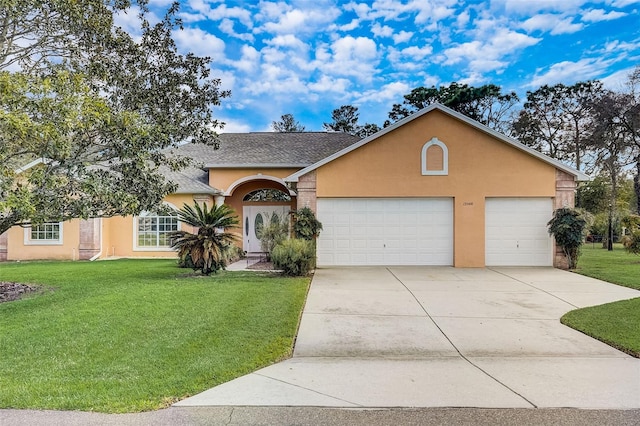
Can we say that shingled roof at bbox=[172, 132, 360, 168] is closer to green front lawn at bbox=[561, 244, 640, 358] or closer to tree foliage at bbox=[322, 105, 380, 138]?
green front lawn at bbox=[561, 244, 640, 358]

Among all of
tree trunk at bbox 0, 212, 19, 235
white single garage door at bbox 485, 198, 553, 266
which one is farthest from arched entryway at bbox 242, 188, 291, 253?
tree trunk at bbox 0, 212, 19, 235

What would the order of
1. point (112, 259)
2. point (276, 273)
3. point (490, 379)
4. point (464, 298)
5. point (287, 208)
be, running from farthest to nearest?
point (287, 208) → point (112, 259) → point (276, 273) → point (464, 298) → point (490, 379)

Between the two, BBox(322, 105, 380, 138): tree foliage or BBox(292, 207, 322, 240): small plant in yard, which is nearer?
BBox(292, 207, 322, 240): small plant in yard

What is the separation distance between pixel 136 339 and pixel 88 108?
4615mm

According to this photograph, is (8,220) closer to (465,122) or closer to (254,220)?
(254,220)

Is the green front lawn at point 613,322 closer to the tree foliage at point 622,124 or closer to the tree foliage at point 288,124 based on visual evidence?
the tree foliage at point 622,124

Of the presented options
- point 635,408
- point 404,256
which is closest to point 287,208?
point 404,256

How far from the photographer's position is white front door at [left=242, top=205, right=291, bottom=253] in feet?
61.9

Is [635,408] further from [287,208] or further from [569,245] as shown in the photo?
[287,208]

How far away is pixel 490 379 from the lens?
14.5ft

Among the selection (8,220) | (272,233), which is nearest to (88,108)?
(8,220)

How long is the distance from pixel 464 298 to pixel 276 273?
5.81 m

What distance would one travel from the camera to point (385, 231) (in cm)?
1394

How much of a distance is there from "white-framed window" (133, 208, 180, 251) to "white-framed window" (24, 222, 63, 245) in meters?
3.24
